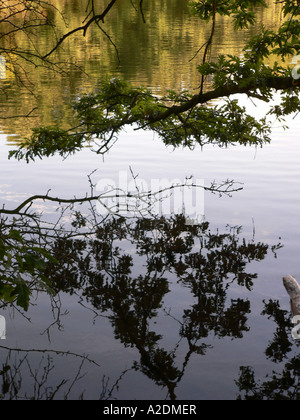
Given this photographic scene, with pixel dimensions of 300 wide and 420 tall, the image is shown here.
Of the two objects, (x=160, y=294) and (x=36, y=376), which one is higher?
(x=160, y=294)

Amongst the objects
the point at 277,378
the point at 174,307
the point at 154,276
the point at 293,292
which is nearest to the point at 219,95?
the point at 154,276

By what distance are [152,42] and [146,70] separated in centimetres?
1493

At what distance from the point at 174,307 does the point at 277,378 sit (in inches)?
88.7

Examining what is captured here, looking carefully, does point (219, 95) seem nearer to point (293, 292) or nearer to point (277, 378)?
point (293, 292)

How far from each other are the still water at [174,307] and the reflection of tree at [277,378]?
0.8 inches

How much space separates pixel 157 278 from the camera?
9.74m

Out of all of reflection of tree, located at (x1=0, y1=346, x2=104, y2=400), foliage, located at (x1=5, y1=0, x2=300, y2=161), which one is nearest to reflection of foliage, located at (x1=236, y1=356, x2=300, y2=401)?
reflection of tree, located at (x1=0, y1=346, x2=104, y2=400)

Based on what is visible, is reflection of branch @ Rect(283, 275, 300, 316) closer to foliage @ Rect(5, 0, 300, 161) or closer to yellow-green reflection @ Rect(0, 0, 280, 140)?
foliage @ Rect(5, 0, 300, 161)

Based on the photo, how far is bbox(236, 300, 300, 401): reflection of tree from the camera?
21.2 ft

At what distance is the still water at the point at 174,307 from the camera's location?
6809 mm

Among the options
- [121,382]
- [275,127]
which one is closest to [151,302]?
[121,382]

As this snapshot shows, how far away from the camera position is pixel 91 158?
63.2 ft

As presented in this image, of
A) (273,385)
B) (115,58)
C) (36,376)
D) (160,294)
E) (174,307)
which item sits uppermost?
(115,58)

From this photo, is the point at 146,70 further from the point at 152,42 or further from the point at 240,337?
the point at 240,337
